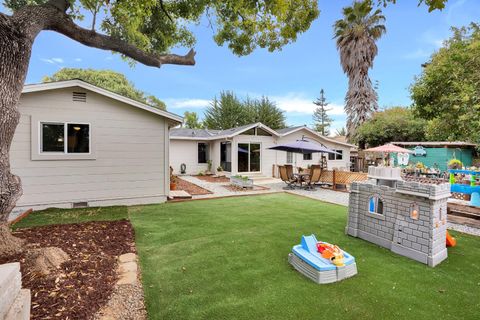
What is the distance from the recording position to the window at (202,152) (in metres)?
17.6

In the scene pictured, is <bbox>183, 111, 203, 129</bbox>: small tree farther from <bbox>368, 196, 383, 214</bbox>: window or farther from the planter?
<bbox>368, 196, 383, 214</bbox>: window

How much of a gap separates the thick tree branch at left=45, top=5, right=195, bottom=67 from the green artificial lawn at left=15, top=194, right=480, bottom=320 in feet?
12.6

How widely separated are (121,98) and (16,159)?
3.12m

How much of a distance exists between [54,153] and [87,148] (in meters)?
0.80

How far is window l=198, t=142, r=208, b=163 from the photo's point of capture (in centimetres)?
1759

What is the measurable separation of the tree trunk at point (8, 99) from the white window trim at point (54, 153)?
366 cm

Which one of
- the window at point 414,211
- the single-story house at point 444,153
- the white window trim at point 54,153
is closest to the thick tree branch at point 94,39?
the white window trim at point 54,153

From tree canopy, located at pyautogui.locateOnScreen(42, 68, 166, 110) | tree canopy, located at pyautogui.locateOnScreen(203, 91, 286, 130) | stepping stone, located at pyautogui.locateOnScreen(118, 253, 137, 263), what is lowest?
stepping stone, located at pyautogui.locateOnScreen(118, 253, 137, 263)

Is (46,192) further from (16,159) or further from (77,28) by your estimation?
(77,28)

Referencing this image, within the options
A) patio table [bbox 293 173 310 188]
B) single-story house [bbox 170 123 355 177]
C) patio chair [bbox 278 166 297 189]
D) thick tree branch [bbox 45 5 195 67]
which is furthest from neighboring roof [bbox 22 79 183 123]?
single-story house [bbox 170 123 355 177]

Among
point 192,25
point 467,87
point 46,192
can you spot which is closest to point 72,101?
point 46,192

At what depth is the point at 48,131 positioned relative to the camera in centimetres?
666

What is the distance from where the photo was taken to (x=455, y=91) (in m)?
6.39

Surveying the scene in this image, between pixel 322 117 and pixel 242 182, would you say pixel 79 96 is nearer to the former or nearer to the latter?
pixel 242 182
